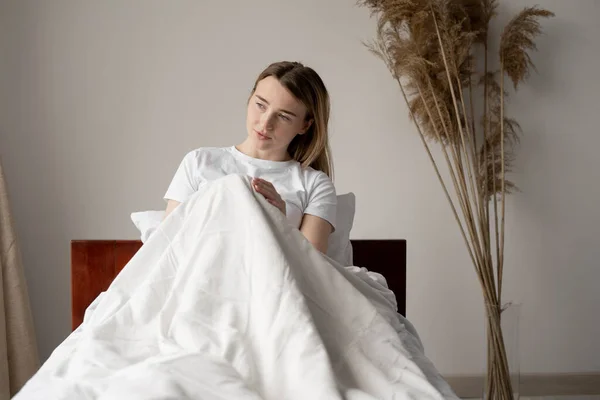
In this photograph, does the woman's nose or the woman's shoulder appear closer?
the woman's nose

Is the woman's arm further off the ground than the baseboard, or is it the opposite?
the woman's arm

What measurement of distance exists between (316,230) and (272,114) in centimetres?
37

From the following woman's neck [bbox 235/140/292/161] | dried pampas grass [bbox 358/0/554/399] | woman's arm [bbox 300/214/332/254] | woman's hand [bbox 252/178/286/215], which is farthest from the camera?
dried pampas grass [bbox 358/0/554/399]

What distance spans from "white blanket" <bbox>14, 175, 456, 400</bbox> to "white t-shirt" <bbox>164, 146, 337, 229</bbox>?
1.54 ft

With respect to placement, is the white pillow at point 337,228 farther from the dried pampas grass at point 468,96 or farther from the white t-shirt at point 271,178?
the dried pampas grass at point 468,96

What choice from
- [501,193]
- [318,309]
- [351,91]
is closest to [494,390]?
[501,193]

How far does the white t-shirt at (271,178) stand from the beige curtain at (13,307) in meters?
0.80

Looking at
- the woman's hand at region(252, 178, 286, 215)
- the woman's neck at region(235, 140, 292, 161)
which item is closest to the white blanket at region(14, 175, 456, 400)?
Result: the woman's hand at region(252, 178, 286, 215)

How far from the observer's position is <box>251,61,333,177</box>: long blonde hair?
212cm

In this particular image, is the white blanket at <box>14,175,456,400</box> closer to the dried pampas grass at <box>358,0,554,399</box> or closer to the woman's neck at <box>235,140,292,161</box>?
the woman's neck at <box>235,140,292,161</box>

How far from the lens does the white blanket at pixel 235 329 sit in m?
1.19

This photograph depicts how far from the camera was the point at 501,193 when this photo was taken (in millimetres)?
2969

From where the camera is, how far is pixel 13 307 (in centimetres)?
260

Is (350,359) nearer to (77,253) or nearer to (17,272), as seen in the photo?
(77,253)
